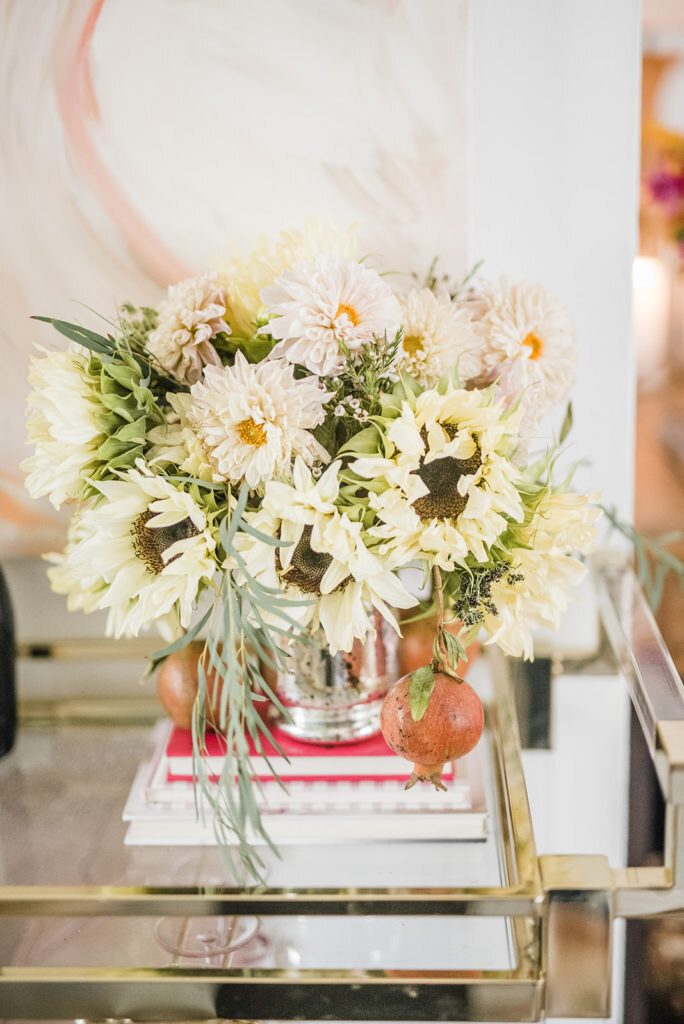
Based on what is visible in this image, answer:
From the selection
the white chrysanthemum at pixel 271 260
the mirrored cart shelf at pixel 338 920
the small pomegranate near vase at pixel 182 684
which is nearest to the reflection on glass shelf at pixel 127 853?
the mirrored cart shelf at pixel 338 920

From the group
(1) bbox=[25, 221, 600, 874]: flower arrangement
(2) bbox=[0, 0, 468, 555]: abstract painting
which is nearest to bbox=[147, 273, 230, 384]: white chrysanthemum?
(1) bbox=[25, 221, 600, 874]: flower arrangement

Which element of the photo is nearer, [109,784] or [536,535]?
[536,535]

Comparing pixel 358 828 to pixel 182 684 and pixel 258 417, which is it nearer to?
pixel 182 684

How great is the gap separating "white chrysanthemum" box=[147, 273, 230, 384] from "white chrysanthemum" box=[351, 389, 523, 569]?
0.55 feet

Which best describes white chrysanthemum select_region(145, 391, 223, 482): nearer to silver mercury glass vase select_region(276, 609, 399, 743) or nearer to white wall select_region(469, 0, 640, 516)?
silver mercury glass vase select_region(276, 609, 399, 743)

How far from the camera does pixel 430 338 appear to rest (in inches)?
25.7

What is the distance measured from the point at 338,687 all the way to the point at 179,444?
0.26m

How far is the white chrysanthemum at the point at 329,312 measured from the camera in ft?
1.88

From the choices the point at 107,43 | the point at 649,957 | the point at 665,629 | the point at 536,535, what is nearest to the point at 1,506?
the point at 107,43

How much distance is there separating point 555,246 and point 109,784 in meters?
0.69

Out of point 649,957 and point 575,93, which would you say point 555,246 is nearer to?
point 575,93

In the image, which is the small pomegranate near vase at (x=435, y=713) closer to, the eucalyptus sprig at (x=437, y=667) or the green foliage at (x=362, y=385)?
the eucalyptus sprig at (x=437, y=667)

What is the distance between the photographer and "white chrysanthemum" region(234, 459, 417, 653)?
567 millimetres

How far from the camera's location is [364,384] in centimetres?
60
